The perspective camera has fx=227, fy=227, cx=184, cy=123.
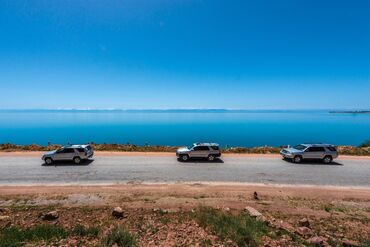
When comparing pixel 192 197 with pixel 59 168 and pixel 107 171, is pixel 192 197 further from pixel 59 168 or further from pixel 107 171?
pixel 59 168

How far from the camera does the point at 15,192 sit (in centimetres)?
1361

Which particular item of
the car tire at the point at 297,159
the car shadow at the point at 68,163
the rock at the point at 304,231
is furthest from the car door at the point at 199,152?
the rock at the point at 304,231

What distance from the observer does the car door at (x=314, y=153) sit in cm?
2219

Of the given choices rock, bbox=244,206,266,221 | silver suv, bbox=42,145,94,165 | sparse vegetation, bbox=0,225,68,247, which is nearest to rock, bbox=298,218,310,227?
rock, bbox=244,206,266,221

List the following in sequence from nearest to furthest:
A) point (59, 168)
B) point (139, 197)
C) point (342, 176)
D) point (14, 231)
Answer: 1. point (14, 231)
2. point (139, 197)
3. point (342, 176)
4. point (59, 168)

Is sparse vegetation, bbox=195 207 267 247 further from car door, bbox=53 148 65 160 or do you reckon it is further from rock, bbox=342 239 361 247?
car door, bbox=53 148 65 160

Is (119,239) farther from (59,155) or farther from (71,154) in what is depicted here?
(59,155)

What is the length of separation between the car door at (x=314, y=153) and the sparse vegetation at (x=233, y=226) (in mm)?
14961

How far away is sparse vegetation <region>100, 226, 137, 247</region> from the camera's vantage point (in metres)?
7.44

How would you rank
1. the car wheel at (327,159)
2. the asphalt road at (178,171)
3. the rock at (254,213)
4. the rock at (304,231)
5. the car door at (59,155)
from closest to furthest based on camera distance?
1. the rock at (304,231)
2. the rock at (254,213)
3. the asphalt road at (178,171)
4. the car door at (59,155)
5. the car wheel at (327,159)

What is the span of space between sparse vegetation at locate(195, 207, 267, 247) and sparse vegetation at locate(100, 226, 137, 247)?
10.0 feet

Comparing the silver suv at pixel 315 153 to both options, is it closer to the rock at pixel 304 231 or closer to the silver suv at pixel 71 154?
the rock at pixel 304 231

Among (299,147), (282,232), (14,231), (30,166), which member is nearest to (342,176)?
(299,147)

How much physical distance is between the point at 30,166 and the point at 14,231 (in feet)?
44.9
